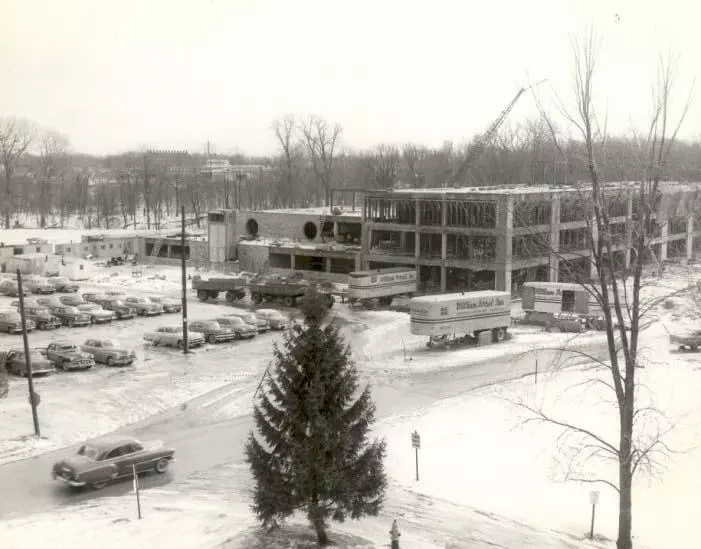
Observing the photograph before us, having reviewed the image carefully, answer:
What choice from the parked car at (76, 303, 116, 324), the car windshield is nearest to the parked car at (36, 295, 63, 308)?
the parked car at (76, 303, 116, 324)

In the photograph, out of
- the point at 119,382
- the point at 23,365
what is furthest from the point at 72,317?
the point at 119,382

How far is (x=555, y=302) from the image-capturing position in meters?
40.6

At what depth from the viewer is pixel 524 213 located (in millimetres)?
46750

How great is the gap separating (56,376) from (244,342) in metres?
9.54

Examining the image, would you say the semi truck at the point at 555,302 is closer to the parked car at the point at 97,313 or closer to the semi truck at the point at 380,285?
the semi truck at the point at 380,285

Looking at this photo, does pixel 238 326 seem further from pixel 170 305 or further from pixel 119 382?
pixel 119 382

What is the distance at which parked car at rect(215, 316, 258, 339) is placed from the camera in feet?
121

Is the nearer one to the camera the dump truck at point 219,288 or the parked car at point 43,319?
the parked car at point 43,319

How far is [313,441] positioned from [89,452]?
8512 millimetres

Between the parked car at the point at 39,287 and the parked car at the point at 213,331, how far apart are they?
59.8ft

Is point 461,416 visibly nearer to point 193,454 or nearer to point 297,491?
point 193,454

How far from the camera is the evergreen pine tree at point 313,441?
12.6 metres

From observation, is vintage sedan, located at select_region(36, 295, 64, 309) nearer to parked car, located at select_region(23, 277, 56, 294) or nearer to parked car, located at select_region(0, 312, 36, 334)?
parked car, located at select_region(0, 312, 36, 334)

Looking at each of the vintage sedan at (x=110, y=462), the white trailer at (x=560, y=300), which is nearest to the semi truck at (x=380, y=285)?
the white trailer at (x=560, y=300)
